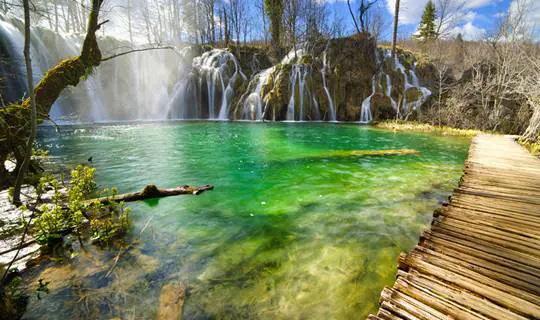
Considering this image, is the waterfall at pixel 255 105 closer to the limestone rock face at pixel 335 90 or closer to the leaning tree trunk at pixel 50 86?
the limestone rock face at pixel 335 90

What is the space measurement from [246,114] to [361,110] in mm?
12169

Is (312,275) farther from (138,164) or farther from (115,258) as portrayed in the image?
(138,164)

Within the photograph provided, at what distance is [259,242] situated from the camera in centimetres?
405

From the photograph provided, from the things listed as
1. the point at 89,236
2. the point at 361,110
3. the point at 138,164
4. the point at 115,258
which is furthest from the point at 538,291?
the point at 361,110

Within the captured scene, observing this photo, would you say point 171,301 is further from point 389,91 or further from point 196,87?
point 196,87

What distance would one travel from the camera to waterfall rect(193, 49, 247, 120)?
2922 cm

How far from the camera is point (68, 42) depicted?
1012 inches

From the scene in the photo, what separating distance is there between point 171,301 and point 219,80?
29080mm

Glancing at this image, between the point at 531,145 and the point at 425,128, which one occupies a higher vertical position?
the point at 425,128

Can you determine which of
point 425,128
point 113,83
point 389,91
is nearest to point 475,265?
point 425,128

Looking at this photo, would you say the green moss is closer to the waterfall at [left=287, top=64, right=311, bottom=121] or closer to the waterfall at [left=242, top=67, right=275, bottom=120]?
the waterfall at [left=287, top=64, right=311, bottom=121]

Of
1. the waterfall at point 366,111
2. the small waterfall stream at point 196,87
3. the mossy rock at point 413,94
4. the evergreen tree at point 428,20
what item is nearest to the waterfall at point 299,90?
the small waterfall stream at point 196,87

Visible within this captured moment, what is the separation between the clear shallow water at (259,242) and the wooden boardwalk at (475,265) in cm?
71

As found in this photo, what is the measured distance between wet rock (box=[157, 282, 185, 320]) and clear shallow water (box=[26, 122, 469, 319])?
0.26 feet
